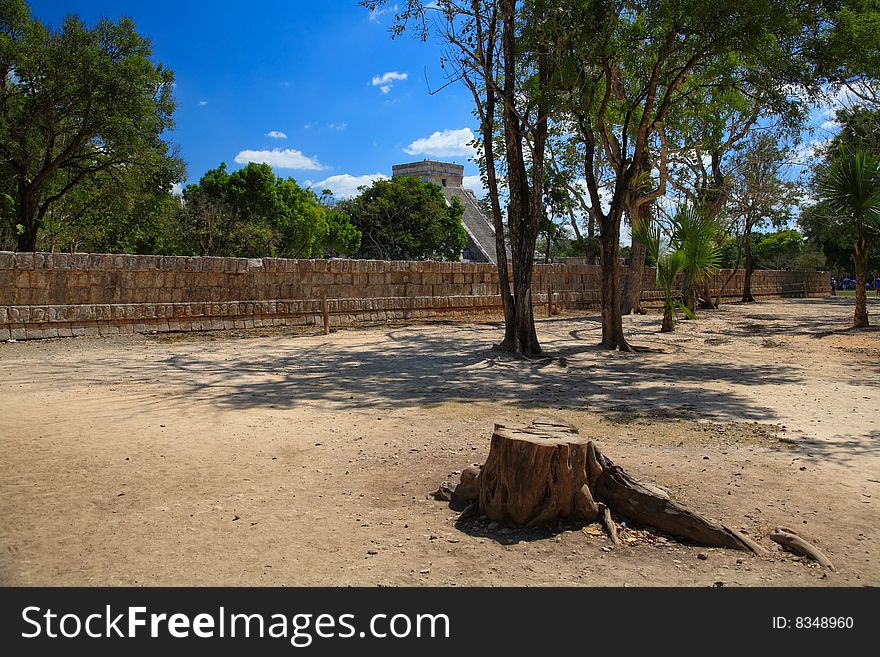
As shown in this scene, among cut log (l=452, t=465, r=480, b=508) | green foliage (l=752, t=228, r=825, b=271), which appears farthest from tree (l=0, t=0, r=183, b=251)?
green foliage (l=752, t=228, r=825, b=271)

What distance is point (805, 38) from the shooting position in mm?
11773

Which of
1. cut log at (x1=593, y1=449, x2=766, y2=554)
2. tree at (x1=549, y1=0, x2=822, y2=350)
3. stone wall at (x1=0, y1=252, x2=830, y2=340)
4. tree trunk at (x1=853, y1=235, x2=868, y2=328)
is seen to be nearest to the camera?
cut log at (x1=593, y1=449, x2=766, y2=554)

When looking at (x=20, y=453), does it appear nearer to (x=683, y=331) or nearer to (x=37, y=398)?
(x=37, y=398)

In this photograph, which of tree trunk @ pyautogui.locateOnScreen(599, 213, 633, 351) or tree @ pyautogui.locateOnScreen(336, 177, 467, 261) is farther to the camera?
tree @ pyautogui.locateOnScreen(336, 177, 467, 261)

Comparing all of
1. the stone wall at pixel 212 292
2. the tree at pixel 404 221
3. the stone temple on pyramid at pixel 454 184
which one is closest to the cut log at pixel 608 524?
the stone wall at pixel 212 292

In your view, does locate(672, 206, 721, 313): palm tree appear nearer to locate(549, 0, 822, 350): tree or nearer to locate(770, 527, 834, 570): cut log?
locate(549, 0, 822, 350): tree

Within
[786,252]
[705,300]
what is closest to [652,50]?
[705,300]

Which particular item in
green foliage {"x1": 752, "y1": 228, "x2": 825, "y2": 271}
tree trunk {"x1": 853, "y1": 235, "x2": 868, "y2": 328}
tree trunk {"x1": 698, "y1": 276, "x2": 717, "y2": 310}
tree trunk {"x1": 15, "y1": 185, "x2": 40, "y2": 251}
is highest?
green foliage {"x1": 752, "y1": 228, "x2": 825, "y2": 271}

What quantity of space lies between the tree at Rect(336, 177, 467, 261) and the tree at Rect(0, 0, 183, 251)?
23866 mm

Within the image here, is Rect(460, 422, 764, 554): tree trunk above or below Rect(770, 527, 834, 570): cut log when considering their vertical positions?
above

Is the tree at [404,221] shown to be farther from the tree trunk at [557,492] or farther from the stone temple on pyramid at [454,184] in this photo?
the tree trunk at [557,492]

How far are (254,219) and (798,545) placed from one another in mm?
30495

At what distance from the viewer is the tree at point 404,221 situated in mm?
40594

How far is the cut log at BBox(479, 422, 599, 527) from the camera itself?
3748mm
